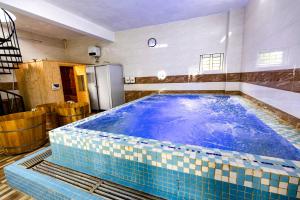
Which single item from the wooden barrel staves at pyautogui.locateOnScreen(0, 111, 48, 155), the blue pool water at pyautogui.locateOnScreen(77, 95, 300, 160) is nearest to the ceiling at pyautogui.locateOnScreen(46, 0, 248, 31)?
the wooden barrel staves at pyautogui.locateOnScreen(0, 111, 48, 155)

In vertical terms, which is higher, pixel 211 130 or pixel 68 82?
pixel 68 82

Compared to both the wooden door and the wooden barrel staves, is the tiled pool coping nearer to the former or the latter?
the wooden barrel staves

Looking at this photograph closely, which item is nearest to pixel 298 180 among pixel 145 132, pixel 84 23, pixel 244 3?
pixel 145 132

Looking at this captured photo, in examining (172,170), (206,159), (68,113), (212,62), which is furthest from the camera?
(212,62)

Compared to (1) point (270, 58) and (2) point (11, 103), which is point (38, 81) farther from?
(1) point (270, 58)

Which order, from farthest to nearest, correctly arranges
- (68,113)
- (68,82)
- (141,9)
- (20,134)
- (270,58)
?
(68,82) < (141,9) < (68,113) < (20,134) < (270,58)

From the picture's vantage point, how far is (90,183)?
A: 4.35 ft

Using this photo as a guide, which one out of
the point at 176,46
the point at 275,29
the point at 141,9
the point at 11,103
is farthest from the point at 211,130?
the point at 11,103

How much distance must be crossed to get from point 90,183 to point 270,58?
276 centimetres

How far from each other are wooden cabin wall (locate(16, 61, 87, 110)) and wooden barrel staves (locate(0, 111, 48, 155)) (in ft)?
6.30

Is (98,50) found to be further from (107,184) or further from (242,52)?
(107,184)

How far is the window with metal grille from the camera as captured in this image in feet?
13.1

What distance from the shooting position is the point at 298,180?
2.50ft

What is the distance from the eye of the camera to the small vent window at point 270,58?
5.92 ft
